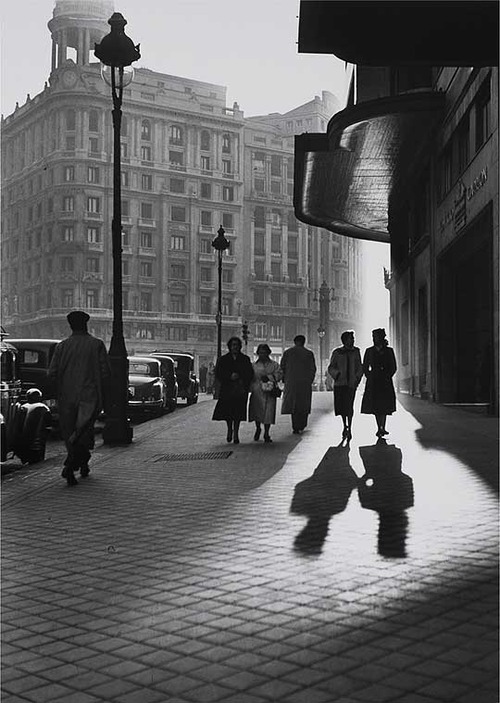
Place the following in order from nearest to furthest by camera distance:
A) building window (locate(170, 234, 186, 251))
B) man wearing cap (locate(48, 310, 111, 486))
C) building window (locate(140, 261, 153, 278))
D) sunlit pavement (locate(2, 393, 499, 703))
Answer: sunlit pavement (locate(2, 393, 499, 703)), man wearing cap (locate(48, 310, 111, 486)), building window (locate(140, 261, 153, 278)), building window (locate(170, 234, 186, 251))

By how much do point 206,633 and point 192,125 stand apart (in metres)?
97.9

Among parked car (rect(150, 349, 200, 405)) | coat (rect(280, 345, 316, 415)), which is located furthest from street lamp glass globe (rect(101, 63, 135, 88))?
parked car (rect(150, 349, 200, 405))

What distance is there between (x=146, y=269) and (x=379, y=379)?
8212cm

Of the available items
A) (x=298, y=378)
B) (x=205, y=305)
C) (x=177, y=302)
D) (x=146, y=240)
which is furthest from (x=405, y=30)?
(x=205, y=305)

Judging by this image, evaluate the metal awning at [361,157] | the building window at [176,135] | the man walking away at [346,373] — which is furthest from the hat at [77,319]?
the building window at [176,135]

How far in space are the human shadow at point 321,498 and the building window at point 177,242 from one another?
3436 inches

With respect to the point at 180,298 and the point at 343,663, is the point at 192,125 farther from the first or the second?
the point at 343,663

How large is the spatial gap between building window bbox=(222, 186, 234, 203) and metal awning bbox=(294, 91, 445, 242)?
2439 inches

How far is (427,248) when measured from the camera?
32875 millimetres

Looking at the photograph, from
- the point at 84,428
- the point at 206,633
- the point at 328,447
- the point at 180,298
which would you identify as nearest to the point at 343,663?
Answer: the point at 206,633

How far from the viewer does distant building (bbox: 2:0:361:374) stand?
92062mm

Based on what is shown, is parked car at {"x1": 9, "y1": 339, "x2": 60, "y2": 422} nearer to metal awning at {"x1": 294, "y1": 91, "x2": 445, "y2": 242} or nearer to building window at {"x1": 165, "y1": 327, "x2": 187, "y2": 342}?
metal awning at {"x1": 294, "y1": 91, "x2": 445, "y2": 242}

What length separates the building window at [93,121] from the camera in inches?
3681

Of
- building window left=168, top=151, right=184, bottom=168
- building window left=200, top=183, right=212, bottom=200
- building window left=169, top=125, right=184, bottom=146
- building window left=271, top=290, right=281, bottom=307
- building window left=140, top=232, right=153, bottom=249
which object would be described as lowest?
building window left=271, top=290, right=281, bottom=307
